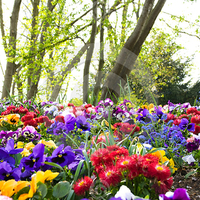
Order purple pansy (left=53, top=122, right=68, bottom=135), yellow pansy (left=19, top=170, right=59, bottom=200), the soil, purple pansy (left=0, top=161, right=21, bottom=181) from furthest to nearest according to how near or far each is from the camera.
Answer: purple pansy (left=53, top=122, right=68, bottom=135) < the soil < purple pansy (left=0, top=161, right=21, bottom=181) < yellow pansy (left=19, top=170, right=59, bottom=200)

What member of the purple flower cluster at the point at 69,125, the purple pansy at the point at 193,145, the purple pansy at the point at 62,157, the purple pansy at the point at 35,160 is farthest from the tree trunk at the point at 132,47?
the purple pansy at the point at 35,160

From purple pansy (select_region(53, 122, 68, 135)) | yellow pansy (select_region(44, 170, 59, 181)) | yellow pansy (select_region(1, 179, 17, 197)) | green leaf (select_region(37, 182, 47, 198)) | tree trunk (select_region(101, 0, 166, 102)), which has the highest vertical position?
tree trunk (select_region(101, 0, 166, 102))

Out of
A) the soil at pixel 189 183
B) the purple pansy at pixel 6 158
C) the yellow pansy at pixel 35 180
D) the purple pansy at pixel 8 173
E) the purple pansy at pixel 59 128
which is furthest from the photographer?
the purple pansy at pixel 59 128

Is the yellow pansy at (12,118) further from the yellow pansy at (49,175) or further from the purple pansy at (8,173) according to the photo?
the yellow pansy at (49,175)

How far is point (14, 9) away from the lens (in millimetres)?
7590

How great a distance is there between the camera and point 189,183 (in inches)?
51.1

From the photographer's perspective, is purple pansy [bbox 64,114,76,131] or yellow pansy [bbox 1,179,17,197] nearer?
yellow pansy [bbox 1,179,17,197]

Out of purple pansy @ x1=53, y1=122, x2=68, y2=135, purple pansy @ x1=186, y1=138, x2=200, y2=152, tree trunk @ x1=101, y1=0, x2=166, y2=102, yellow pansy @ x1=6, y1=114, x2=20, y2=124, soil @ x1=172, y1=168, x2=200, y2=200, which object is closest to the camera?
soil @ x1=172, y1=168, x2=200, y2=200

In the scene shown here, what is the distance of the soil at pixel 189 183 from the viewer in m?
1.17

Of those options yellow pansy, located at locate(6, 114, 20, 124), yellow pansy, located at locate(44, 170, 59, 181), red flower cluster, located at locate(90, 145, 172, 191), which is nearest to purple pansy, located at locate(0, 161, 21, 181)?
yellow pansy, located at locate(44, 170, 59, 181)

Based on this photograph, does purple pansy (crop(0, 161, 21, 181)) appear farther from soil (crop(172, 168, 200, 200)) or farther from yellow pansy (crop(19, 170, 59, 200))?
soil (crop(172, 168, 200, 200))

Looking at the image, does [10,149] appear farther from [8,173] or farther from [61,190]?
[61,190]

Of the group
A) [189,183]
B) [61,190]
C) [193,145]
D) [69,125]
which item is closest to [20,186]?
[61,190]

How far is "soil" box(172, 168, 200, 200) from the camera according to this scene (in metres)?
1.17
